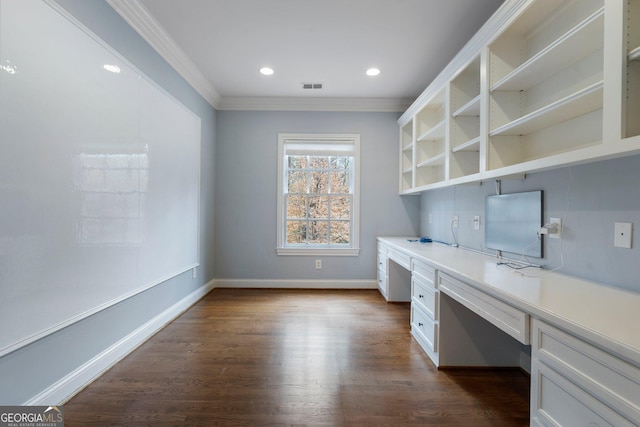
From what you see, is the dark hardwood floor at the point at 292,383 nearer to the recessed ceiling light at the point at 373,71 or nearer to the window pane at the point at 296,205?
the window pane at the point at 296,205

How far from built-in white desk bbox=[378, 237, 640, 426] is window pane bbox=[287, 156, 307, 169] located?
254 cm

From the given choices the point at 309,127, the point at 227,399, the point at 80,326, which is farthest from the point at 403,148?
the point at 80,326

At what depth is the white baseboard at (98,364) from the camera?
1.64 m

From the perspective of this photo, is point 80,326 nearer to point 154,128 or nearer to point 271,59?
point 154,128

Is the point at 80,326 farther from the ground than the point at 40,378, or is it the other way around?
the point at 80,326

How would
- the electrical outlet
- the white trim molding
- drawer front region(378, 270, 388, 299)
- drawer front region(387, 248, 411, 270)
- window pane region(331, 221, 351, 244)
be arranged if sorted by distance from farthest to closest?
window pane region(331, 221, 351, 244), drawer front region(378, 270, 388, 299), drawer front region(387, 248, 411, 270), the white trim molding, the electrical outlet

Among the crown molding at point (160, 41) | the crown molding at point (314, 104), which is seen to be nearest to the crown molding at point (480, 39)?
the crown molding at point (314, 104)

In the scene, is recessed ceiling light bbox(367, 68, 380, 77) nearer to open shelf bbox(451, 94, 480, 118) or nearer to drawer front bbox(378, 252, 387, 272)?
open shelf bbox(451, 94, 480, 118)

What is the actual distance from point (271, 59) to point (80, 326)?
2863 millimetres

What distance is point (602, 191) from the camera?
4.86 ft

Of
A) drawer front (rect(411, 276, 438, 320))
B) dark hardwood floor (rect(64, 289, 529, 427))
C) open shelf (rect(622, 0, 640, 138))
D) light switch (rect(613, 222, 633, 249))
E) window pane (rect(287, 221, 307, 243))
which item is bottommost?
dark hardwood floor (rect(64, 289, 529, 427))

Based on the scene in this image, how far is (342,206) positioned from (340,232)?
397 mm


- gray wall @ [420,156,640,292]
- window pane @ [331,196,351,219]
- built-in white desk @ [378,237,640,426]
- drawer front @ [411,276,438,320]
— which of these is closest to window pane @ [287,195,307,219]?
window pane @ [331,196,351,219]

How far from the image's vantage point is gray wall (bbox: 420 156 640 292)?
135 centimetres
